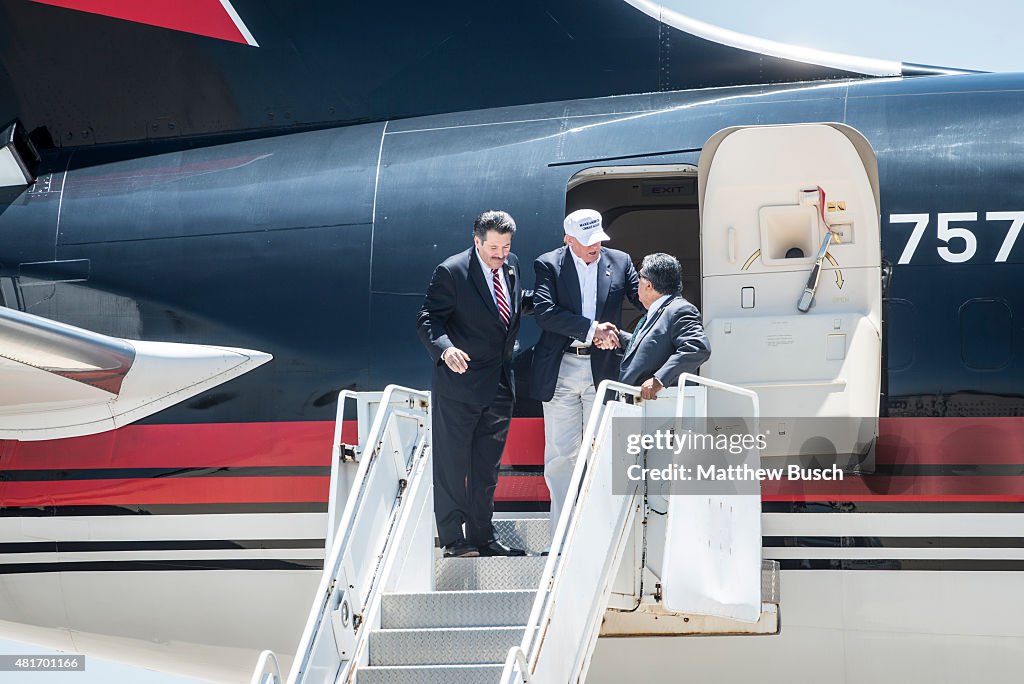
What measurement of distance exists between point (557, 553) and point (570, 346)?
162 centimetres

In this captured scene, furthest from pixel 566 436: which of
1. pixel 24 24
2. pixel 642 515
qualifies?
pixel 24 24

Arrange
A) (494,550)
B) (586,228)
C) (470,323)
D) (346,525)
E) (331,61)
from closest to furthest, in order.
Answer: (346,525) < (494,550) < (470,323) < (586,228) < (331,61)

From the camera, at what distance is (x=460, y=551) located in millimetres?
6414

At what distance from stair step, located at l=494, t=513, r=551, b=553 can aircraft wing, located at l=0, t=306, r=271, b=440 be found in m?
1.85

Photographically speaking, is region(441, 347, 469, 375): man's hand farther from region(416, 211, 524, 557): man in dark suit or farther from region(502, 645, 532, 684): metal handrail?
region(502, 645, 532, 684): metal handrail

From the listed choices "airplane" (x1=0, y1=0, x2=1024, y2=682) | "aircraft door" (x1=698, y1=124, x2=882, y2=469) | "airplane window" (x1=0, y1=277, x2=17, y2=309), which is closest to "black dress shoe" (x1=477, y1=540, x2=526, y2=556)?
"airplane" (x1=0, y1=0, x2=1024, y2=682)

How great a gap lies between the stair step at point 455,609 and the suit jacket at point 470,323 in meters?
1.05

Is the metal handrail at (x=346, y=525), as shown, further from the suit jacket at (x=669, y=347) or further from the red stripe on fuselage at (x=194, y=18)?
the red stripe on fuselage at (x=194, y=18)

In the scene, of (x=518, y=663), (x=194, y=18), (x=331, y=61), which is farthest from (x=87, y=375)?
(x=194, y=18)

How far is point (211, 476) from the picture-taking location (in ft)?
24.5

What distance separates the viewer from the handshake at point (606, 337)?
6.52 meters

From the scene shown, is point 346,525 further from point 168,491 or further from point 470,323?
point 168,491

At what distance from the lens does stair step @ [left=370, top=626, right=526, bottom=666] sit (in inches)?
231

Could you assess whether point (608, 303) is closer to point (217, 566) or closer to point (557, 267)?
point (557, 267)
